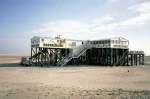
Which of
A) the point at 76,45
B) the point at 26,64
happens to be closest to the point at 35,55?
the point at 26,64

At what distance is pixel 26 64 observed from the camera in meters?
48.0

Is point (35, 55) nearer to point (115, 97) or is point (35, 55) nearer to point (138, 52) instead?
point (138, 52)

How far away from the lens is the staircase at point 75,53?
4861cm

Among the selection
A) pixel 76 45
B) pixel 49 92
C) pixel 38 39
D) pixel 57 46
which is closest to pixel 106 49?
pixel 76 45

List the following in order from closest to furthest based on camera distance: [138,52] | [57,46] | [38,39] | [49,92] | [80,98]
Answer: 1. [80,98]
2. [49,92]
3. [38,39]
4. [57,46]
5. [138,52]

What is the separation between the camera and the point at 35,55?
50.5 meters

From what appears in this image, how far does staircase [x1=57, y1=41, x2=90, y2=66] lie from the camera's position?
48612mm

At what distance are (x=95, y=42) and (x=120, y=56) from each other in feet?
19.5

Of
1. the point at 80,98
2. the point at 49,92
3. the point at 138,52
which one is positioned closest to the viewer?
the point at 80,98

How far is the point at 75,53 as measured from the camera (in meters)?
51.9

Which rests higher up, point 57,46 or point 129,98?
point 57,46

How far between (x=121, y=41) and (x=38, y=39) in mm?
16588

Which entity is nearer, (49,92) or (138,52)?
(49,92)

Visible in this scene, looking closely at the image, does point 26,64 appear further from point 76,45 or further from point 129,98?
point 129,98
